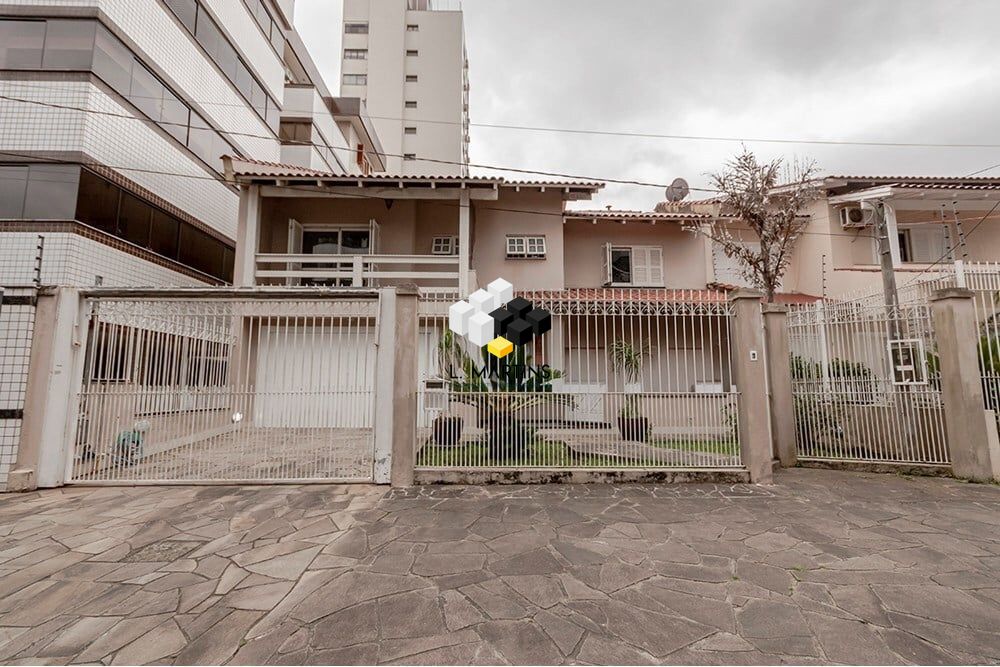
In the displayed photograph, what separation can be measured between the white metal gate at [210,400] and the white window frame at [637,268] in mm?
8654

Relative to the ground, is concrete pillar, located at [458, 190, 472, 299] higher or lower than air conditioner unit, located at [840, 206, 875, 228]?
lower

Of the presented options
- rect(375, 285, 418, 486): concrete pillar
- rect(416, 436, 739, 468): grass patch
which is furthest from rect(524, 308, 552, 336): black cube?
rect(375, 285, 418, 486): concrete pillar

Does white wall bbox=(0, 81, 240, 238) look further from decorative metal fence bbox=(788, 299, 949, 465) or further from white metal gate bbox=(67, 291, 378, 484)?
decorative metal fence bbox=(788, 299, 949, 465)

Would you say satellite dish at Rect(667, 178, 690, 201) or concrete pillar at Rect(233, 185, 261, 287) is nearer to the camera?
concrete pillar at Rect(233, 185, 261, 287)

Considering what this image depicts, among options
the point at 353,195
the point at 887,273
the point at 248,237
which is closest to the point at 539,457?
the point at 887,273

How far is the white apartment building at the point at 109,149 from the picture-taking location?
7918 mm

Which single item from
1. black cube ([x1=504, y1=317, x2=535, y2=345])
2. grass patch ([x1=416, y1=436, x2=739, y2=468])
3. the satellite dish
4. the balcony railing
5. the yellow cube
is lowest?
grass patch ([x1=416, y1=436, x2=739, y2=468])

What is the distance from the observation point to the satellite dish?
1496 centimetres

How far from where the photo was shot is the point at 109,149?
28.6 feet

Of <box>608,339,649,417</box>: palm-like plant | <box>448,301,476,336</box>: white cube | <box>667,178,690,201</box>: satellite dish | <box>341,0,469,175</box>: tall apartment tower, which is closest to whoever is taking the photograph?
<box>608,339,649,417</box>: palm-like plant

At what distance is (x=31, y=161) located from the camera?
26.7 ft

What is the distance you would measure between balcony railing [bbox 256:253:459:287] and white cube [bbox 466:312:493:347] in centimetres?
260

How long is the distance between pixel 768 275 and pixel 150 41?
1437cm

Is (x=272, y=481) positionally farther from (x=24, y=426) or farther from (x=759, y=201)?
(x=759, y=201)
